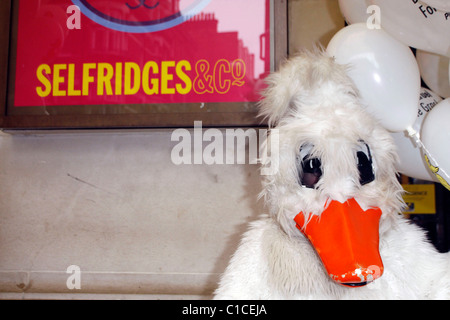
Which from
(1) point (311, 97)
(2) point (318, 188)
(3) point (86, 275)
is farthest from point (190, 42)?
(3) point (86, 275)

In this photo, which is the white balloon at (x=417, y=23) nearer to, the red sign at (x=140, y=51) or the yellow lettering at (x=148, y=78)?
the red sign at (x=140, y=51)

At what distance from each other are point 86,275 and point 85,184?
0.28 metres

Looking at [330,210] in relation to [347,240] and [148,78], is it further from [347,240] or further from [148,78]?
[148,78]

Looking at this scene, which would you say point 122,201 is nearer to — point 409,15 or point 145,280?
point 145,280

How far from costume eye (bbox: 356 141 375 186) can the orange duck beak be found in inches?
1.9

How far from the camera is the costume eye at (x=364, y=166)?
0.62m

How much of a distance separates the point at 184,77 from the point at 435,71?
2.18 feet

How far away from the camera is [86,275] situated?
3.55 ft

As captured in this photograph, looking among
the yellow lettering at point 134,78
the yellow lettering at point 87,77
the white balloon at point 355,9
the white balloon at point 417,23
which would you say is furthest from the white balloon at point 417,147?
the yellow lettering at point 87,77

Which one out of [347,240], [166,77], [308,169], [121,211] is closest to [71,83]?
[166,77]

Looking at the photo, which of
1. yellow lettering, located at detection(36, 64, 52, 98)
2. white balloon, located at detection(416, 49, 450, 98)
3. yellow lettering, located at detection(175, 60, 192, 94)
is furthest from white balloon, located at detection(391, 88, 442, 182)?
yellow lettering, located at detection(36, 64, 52, 98)

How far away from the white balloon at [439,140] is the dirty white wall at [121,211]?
44cm

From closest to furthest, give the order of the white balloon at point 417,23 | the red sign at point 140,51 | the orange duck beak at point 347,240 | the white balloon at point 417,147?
the orange duck beak at point 347,240
the white balloon at point 417,23
the white balloon at point 417,147
the red sign at point 140,51

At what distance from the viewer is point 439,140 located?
2.43ft
